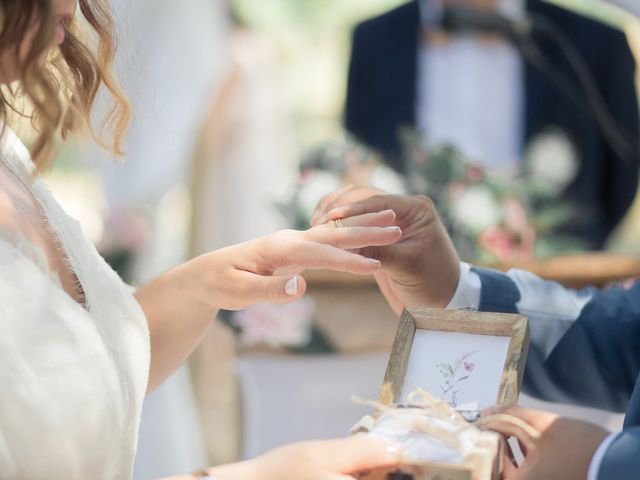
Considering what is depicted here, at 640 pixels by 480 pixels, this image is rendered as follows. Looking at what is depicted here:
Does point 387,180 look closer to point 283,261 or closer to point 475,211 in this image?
point 475,211

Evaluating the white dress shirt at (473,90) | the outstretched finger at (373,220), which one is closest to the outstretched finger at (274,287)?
the outstretched finger at (373,220)

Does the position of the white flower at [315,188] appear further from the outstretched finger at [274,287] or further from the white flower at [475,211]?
the outstretched finger at [274,287]

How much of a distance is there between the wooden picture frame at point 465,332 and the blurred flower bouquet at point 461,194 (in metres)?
1.24

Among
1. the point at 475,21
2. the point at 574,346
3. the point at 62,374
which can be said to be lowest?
A: the point at 574,346

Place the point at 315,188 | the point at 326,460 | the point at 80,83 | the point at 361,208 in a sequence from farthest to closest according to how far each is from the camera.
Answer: the point at 315,188
the point at 80,83
the point at 361,208
the point at 326,460

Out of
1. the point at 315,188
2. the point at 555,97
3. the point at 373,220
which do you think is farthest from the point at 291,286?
Result: the point at 555,97

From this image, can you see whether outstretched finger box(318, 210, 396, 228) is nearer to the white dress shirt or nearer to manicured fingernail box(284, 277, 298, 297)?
manicured fingernail box(284, 277, 298, 297)

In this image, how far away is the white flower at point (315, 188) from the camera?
2.58m

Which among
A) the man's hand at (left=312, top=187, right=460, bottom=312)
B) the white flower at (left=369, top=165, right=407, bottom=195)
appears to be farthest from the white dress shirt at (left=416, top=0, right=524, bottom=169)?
the man's hand at (left=312, top=187, right=460, bottom=312)

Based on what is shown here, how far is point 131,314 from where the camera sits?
1.42m

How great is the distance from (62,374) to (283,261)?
0.31m

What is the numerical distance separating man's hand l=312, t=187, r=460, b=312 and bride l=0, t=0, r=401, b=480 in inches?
4.7

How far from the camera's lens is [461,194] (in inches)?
103

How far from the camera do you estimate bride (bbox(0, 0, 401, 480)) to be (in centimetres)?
117
